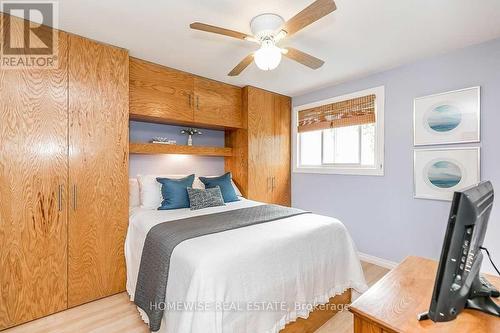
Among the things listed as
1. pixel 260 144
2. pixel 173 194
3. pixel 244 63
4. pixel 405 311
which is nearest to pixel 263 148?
pixel 260 144

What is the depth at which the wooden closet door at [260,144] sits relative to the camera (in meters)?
3.68

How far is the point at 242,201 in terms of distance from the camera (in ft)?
A: 10.4

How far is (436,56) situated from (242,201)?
2790 mm

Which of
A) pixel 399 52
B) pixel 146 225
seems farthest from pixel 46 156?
pixel 399 52

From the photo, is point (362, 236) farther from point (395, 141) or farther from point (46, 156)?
point (46, 156)

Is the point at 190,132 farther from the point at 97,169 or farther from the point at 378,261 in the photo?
the point at 378,261

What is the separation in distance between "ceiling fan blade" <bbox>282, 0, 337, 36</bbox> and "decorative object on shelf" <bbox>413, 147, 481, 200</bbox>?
2.10 meters

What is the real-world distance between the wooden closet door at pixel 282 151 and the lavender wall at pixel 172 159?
3.04 feet

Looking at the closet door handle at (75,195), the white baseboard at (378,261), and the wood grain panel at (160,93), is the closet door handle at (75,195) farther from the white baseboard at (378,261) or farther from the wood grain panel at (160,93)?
the white baseboard at (378,261)

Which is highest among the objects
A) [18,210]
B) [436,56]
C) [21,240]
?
[436,56]

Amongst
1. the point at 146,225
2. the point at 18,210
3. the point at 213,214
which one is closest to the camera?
the point at 18,210

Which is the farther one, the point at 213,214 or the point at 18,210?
the point at 213,214

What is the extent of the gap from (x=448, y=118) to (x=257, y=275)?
2.60 meters

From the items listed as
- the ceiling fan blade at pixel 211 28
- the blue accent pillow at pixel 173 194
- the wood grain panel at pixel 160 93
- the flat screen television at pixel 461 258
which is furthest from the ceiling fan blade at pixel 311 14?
the blue accent pillow at pixel 173 194
